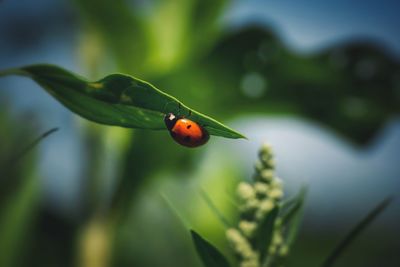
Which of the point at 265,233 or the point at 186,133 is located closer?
→ the point at 265,233

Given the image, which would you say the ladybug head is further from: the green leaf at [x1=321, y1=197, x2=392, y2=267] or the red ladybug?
the green leaf at [x1=321, y1=197, x2=392, y2=267]

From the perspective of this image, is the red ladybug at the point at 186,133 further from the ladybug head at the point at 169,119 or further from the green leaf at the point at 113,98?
the green leaf at the point at 113,98

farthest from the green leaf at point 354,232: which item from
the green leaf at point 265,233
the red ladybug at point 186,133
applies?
the red ladybug at point 186,133

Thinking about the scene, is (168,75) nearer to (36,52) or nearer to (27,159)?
(27,159)

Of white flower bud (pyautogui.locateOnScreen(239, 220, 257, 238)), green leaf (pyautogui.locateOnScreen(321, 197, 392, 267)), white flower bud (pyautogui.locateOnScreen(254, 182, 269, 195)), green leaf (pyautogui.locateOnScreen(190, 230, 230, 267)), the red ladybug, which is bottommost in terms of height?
green leaf (pyautogui.locateOnScreen(190, 230, 230, 267))

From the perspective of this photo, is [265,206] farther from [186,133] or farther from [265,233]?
[186,133]

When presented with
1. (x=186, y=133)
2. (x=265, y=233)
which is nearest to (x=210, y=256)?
(x=265, y=233)

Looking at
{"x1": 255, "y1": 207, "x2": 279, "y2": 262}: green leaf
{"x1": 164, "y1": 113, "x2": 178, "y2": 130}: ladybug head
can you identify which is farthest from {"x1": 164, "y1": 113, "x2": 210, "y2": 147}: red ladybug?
{"x1": 255, "y1": 207, "x2": 279, "y2": 262}: green leaf

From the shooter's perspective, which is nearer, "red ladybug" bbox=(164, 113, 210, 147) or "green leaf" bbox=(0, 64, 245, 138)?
"green leaf" bbox=(0, 64, 245, 138)
